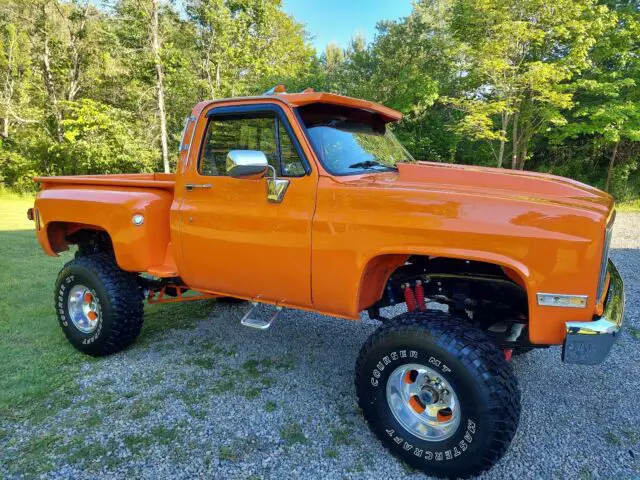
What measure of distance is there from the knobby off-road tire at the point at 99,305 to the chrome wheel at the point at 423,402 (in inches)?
102

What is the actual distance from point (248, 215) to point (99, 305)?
74.6 inches

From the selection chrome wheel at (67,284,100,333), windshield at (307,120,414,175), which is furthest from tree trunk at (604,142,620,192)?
chrome wheel at (67,284,100,333)

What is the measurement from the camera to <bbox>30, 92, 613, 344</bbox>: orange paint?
7.23ft

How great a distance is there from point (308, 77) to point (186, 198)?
965 inches

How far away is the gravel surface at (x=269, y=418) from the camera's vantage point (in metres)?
2.61

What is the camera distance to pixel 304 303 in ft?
9.84

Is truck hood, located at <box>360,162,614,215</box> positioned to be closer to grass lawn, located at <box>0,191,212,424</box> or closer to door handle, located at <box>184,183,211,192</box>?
door handle, located at <box>184,183,211,192</box>

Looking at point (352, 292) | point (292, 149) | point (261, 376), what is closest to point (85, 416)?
point (261, 376)

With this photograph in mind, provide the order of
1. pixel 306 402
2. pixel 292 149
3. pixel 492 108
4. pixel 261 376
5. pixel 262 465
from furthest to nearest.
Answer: pixel 492 108, pixel 261 376, pixel 306 402, pixel 292 149, pixel 262 465

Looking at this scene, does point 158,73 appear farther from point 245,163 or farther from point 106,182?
point 245,163

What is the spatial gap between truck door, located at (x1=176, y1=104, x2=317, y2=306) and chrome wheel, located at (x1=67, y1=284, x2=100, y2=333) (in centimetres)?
125

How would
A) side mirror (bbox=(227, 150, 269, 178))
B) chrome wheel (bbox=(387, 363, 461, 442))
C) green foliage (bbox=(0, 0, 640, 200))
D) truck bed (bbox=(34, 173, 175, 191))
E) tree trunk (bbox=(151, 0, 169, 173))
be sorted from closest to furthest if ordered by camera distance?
chrome wheel (bbox=(387, 363, 461, 442)), side mirror (bbox=(227, 150, 269, 178)), truck bed (bbox=(34, 173, 175, 191)), green foliage (bbox=(0, 0, 640, 200)), tree trunk (bbox=(151, 0, 169, 173))

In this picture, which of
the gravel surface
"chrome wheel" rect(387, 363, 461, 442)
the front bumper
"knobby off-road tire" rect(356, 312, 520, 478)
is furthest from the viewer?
the gravel surface

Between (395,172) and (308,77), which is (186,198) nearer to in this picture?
(395,172)
